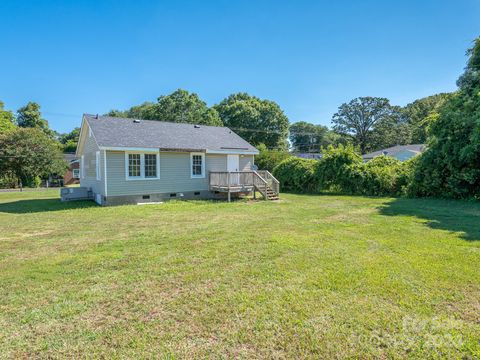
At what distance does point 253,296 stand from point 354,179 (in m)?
14.2

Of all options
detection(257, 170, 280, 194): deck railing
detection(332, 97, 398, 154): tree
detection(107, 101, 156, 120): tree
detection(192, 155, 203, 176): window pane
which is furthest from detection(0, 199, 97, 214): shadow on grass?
detection(332, 97, 398, 154): tree

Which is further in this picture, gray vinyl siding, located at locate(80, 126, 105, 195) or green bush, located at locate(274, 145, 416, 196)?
green bush, located at locate(274, 145, 416, 196)

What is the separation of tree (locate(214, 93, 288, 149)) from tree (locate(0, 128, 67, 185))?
23.2 m

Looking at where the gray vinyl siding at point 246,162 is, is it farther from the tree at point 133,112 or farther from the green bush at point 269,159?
the tree at point 133,112

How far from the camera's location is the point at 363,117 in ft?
166

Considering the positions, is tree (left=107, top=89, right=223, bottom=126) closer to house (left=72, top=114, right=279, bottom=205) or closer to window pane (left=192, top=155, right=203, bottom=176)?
house (left=72, top=114, right=279, bottom=205)

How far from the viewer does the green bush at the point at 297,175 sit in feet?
59.0

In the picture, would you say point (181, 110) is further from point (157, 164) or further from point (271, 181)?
point (271, 181)

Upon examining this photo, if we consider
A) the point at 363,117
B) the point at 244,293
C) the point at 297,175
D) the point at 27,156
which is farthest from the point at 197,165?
the point at 363,117

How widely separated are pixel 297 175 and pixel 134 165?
35.1ft

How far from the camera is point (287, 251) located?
16.3 ft

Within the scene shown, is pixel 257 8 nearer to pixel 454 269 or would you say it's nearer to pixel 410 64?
pixel 410 64

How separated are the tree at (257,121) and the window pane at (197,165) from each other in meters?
26.3

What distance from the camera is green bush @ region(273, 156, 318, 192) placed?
1797 cm
